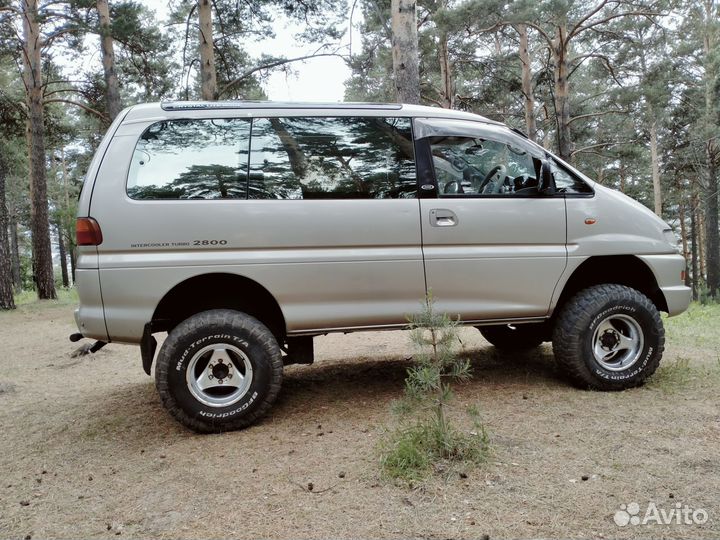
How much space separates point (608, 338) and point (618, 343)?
9 cm

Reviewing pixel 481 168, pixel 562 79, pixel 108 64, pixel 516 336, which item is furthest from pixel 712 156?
pixel 108 64

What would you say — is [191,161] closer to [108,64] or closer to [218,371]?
[218,371]

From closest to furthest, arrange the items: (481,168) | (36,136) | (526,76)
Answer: (481,168), (36,136), (526,76)

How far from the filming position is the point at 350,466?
9.70ft

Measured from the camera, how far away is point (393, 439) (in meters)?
2.99

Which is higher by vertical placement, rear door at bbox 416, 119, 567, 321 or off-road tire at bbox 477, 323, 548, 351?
rear door at bbox 416, 119, 567, 321

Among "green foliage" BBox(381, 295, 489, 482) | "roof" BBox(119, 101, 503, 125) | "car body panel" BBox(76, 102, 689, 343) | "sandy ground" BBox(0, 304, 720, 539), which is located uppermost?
"roof" BBox(119, 101, 503, 125)

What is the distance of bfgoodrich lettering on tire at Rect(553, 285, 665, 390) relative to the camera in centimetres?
410

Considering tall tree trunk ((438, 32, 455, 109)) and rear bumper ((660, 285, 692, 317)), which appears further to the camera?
tall tree trunk ((438, 32, 455, 109))

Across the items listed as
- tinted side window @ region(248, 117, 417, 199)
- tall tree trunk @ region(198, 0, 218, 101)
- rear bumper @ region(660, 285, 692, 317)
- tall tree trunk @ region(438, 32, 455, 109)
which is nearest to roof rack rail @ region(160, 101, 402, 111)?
tinted side window @ region(248, 117, 417, 199)

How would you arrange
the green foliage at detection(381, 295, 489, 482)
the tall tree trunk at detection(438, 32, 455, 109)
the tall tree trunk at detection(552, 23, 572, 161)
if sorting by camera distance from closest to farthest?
the green foliage at detection(381, 295, 489, 482) < the tall tree trunk at detection(552, 23, 572, 161) < the tall tree trunk at detection(438, 32, 455, 109)

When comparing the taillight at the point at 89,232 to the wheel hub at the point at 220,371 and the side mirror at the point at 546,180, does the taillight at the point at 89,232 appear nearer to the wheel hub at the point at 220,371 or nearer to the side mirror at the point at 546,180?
A: the wheel hub at the point at 220,371

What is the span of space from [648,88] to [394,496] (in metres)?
17.1

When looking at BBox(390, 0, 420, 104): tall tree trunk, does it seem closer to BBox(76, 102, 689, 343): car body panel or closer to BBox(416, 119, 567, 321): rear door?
BBox(76, 102, 689, 343): car body panel
